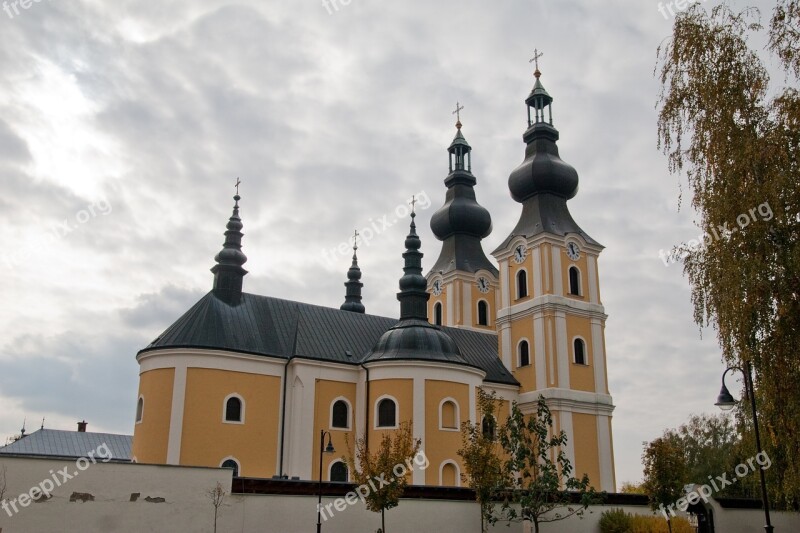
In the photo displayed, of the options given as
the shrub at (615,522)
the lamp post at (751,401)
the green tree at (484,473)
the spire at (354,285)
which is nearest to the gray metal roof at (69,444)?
the spire at (354,285)

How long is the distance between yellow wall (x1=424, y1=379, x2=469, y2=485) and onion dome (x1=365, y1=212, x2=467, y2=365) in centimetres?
122

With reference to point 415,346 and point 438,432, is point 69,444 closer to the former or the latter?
point 415,346

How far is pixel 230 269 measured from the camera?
34.3m

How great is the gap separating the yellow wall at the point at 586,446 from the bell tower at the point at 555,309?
0.17 ft

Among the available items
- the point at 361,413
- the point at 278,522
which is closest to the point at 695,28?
the point at 278,522

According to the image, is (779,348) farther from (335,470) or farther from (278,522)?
(335,470)

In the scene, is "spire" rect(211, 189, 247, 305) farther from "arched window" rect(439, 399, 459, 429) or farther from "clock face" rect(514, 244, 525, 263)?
"clock face" rect(514, 244, 525, 263)

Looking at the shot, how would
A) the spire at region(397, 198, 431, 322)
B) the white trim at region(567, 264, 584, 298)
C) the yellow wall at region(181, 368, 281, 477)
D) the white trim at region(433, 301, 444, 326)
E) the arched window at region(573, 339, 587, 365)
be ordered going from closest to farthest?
the yellow wall at region(181, 368, 281, 477) → the spire at region(397, 198, 431, 322) → the arched window at region(573, 339, 587, 365) → the white trim at region(567, 264, 584, 298) → the white trim at region(433, 301, 444, 326)

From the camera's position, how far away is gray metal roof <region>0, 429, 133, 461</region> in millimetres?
49409

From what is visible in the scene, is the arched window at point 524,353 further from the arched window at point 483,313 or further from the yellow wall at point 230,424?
the yellow wall at point 230,424

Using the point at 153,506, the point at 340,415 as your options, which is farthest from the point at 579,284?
the point at 153,506

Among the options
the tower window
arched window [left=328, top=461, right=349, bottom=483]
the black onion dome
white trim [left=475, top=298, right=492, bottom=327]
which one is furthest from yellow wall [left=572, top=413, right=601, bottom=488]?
arched window [left=328, top=461, right=349, bottom=483]

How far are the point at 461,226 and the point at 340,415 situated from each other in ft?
62.5

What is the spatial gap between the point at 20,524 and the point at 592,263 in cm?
3221
